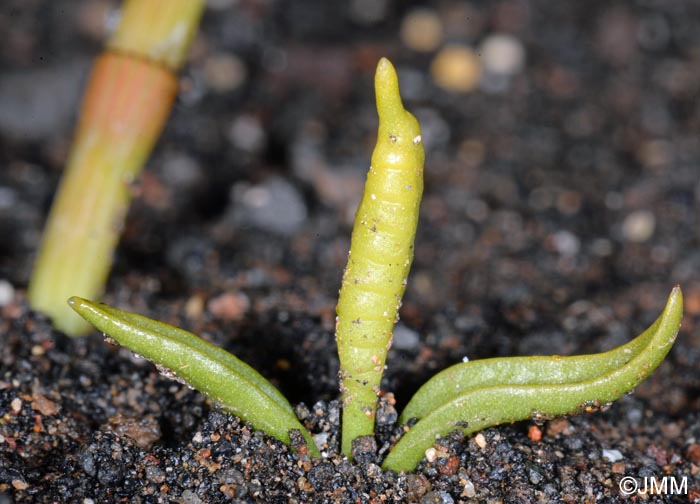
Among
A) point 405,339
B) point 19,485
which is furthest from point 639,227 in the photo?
point 19,485

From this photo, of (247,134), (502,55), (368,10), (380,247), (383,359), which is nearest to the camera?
(380,247)

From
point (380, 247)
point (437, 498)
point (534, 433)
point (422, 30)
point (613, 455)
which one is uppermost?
point (380, 247)

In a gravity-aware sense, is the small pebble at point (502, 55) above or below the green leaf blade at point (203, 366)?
below

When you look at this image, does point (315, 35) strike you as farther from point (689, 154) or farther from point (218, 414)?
point (218, 414)

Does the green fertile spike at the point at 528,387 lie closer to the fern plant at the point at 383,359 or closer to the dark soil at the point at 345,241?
the fern plant at the point at 383,359

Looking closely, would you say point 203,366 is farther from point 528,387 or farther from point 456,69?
point 456,69

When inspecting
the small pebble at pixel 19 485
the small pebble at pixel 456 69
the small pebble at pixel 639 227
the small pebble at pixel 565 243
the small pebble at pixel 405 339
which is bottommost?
the small pebble at pixel 639 227

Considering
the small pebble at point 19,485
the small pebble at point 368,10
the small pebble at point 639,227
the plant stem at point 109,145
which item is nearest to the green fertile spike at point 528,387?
the small pebble at point 19,485
